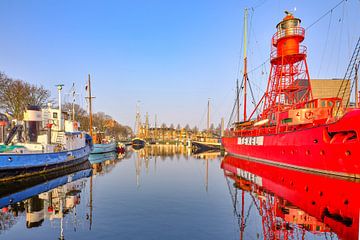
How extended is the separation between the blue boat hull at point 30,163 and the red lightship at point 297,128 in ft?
79.1

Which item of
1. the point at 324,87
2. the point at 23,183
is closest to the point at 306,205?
the point at 23,183

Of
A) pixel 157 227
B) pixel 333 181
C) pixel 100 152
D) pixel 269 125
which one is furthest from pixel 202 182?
pixel 100 152

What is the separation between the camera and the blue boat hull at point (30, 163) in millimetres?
17188

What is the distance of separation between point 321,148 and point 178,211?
15.3 m

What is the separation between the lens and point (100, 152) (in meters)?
54.1

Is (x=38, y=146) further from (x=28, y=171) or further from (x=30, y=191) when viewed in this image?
(x=30, y=191)

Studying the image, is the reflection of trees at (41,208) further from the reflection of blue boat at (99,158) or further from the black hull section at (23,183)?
the reflection of blue boat at (99,158)

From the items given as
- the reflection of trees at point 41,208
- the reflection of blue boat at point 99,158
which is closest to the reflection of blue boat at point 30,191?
the reflection of trees at point 41,208

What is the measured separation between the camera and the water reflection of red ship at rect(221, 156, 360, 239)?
30.9ft

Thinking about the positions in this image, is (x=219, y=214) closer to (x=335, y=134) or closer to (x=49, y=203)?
(x=49, y=203)

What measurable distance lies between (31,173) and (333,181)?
24.0 m

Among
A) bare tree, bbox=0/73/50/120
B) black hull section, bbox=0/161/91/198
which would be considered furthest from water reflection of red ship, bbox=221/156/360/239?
bare tree, bbox=0/73/50/120

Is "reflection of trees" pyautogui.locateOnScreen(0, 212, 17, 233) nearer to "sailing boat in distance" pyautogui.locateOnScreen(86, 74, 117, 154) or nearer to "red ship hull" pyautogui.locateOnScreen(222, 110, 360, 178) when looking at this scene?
"red ship hull" pyautogui.locateOnScreen(222, 110, 360, 178)

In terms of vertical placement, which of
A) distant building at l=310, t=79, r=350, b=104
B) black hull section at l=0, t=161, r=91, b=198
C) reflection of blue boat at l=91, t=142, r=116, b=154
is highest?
distant building at l=310, t=79, r=350, b=104
